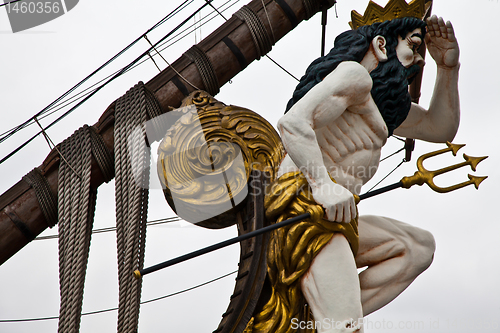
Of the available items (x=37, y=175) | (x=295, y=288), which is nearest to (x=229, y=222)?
(x=295, y=288)

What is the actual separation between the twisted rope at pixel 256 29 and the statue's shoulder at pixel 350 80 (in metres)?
0.71

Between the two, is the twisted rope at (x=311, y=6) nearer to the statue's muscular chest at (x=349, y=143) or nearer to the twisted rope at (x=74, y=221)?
the statue's muscular chest at (x=349, y=143)

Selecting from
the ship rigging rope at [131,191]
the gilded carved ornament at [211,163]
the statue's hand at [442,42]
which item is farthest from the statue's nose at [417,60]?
the ship rigging rope at [131,191]

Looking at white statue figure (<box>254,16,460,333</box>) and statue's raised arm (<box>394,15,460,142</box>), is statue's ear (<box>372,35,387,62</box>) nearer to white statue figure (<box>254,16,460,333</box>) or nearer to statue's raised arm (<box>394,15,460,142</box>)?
white statue figure (<box>254,16,460,333</box>)

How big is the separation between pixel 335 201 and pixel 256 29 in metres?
1.14

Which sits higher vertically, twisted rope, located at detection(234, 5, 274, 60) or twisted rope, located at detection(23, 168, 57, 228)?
twisted rope, located at detection(234, 5, 274, 60)

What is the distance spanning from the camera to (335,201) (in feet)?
7.32

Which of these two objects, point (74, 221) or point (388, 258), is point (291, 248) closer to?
point (388, 258)

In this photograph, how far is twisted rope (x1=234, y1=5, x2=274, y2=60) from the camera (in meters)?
3.04

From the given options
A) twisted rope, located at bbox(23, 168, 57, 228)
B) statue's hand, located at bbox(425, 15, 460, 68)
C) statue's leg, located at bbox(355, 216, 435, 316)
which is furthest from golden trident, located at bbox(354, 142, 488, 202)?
twisted rope, located at bbox(23, 168, 57, 228)

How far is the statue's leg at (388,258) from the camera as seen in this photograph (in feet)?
8.25

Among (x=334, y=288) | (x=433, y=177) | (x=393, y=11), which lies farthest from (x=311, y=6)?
(x=334, y=288)

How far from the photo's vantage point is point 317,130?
8.05 ft

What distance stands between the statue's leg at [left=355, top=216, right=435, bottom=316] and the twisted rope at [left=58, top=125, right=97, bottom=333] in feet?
3.58
